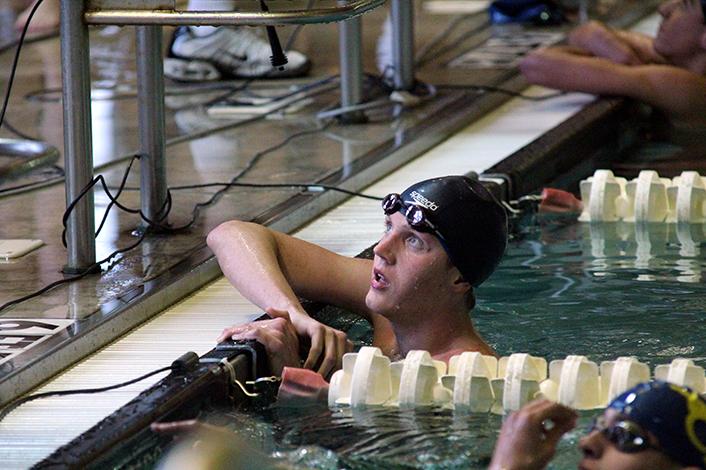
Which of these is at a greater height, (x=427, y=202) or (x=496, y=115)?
(x=427, y=202)

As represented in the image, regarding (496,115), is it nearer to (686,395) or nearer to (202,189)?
(202,189)

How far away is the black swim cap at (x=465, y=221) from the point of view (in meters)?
3.47

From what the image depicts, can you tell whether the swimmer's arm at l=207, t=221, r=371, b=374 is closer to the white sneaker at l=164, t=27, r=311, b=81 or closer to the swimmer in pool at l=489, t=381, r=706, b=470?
the swimmer in pool at l=489, t=381, r=706, b=470

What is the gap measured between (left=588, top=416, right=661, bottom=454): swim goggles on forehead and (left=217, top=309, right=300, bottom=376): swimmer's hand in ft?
4.02

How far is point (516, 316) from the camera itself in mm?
4281

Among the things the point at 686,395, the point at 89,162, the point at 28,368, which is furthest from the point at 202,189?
the point at 686,395

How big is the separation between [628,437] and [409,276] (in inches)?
44.2

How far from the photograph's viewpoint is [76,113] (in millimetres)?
4145

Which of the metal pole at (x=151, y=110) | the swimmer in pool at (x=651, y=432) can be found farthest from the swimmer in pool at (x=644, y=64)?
the swimmer in pool at (x=651, y=432)

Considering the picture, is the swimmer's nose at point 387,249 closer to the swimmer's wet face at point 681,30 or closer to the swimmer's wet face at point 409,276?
the swimmer's wet face at point 409,276

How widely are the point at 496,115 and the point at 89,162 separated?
346cm

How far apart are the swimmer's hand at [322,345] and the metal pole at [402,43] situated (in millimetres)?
3669

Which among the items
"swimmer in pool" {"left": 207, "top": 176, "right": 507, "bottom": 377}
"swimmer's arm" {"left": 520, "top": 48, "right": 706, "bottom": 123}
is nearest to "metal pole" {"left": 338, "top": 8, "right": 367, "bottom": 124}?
"swimmer's arm" {"left": 520, "top": 48, "right": 706, "bottom": 123}

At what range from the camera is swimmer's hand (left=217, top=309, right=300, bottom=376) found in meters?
3.51
